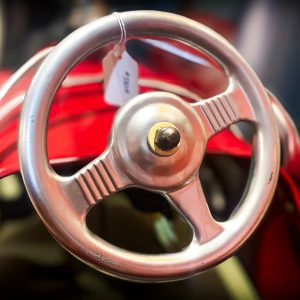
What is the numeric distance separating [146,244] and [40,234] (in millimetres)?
230

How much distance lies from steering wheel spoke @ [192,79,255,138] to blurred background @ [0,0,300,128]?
19.0 inches

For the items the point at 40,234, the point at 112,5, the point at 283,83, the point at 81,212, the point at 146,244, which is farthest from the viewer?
the point at 112,5

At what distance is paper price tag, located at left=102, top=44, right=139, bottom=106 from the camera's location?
68cm

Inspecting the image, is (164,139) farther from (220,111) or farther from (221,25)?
(221,25)

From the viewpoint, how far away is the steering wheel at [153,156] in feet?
1.81

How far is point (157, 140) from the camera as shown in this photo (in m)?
0.58

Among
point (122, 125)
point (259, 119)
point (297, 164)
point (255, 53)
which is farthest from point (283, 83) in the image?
Result: point (122, 125)

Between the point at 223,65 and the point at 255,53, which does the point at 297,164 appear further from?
the point at 255,53

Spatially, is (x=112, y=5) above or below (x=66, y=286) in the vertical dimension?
above

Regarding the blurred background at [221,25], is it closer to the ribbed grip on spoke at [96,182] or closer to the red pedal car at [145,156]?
the red pedal car at [145,156]

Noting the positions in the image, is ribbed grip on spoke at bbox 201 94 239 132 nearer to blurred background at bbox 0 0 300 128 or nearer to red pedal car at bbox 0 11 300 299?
red pedal car at bbox 0 11 300 299

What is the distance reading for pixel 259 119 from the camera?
65 centimetres

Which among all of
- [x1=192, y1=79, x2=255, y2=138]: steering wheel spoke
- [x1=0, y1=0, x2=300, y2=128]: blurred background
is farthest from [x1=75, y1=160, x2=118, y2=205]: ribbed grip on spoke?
[x1=0, y1=0, x2=300, y2=128]: blurred background

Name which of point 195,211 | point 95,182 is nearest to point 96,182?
point 95,182
